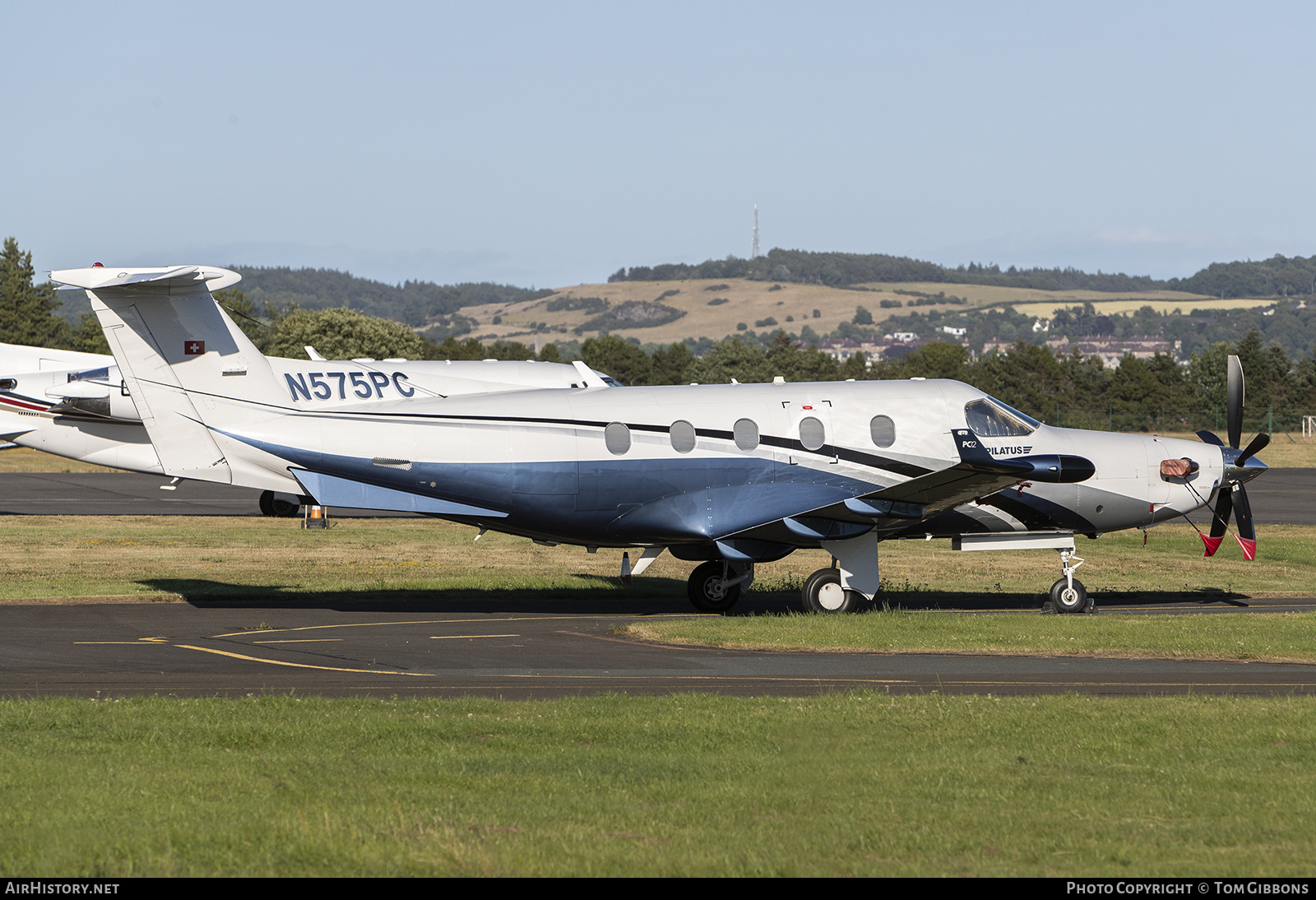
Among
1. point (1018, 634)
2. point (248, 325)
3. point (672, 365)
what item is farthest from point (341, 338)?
point (1018, 634)

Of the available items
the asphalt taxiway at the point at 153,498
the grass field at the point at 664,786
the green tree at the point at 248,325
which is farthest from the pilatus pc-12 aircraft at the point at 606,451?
the green tree at the point at 248,325

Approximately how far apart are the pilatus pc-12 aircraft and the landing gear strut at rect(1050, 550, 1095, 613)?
0.03 metres

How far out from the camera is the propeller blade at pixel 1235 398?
2278cm

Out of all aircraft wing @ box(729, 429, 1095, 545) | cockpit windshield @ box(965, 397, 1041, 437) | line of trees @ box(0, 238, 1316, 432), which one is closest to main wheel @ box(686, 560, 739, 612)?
aircraft wing @ box(729, 429, 1095, 545)

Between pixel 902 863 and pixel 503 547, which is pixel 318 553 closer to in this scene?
pixel 503 547

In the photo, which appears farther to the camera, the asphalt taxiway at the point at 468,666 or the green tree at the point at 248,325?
the green tree at the point at 248,325

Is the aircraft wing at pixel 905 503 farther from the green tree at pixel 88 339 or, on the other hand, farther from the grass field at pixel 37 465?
the green tree at pixel 88 339

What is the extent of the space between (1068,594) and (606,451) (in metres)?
7.87

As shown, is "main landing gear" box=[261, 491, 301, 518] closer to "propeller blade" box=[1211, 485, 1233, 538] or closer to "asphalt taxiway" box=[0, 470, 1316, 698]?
"asphalt taxiway" box=[0, 470, 1316, 698]

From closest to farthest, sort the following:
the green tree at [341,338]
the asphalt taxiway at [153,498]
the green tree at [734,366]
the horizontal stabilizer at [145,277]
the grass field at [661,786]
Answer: the grass field at [661,786] < the horizontal stabilizer at [145,277] < the asphalt taxiway at [153,498] < the green tree at [341,338] < the green tree at [734,366]

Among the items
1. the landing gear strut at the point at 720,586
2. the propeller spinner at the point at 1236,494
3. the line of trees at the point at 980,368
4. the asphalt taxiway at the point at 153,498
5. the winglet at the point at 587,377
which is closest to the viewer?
the landing gear strut at the point at 720,586

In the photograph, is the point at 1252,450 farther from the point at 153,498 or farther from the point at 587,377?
the point at 153,498

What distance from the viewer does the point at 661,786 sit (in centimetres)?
901

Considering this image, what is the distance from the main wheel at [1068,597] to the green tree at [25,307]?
102788mm
